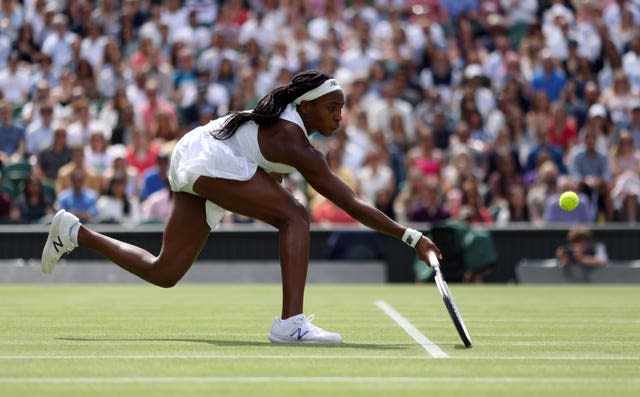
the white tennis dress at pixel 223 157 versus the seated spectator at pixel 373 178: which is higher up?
the white tennis dress at pixel 223 157

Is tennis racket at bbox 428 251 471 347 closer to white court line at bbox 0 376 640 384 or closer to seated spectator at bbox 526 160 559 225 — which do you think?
white court line at bbox 0 376 640 384

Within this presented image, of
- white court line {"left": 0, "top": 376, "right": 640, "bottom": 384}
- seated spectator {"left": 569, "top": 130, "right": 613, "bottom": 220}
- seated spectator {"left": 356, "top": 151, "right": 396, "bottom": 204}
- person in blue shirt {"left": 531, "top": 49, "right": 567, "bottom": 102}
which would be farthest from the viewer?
person in blue shirt {"left": 531, "top": 49, "right": 567, "bottom": 102}

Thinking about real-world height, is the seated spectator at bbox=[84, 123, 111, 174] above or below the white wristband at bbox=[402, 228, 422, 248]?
below

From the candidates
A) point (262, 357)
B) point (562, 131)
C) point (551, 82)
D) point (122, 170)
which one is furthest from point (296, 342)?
point (551, 82)

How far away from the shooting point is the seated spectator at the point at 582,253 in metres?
17.0

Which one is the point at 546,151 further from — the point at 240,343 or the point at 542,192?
the point at 240,343

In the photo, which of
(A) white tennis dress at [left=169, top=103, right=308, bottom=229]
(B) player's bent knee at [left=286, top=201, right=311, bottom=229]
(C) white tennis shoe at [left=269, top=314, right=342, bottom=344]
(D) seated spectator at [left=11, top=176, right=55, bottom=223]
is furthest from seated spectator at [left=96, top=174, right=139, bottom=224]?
(C) white tennis shoe at [left=269, top=314, right=342, bottom=344]

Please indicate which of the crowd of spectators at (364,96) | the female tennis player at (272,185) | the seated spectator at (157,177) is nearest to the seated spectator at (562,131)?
the crowd of spectators at (364,96)

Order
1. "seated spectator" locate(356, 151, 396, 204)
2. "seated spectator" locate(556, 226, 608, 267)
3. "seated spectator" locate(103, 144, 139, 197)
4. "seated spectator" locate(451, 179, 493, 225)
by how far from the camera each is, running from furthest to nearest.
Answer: "seated spectator" locate(356, 151, 396, 204)
"seated spectator" locate(103, 144, 139, 197)
"seated spectator" locate(451, 179, 493, 225)
"seated spectator" locate(556, 226, 608, 267)

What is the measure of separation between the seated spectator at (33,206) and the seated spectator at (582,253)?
7022 mm

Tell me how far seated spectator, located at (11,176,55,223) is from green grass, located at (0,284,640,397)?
17.2ft

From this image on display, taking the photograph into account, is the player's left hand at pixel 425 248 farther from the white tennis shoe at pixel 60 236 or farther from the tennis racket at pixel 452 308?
the white tennis shoe at pixel 60 236

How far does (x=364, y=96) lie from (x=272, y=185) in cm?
1297

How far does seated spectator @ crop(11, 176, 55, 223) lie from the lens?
17.8 meters
